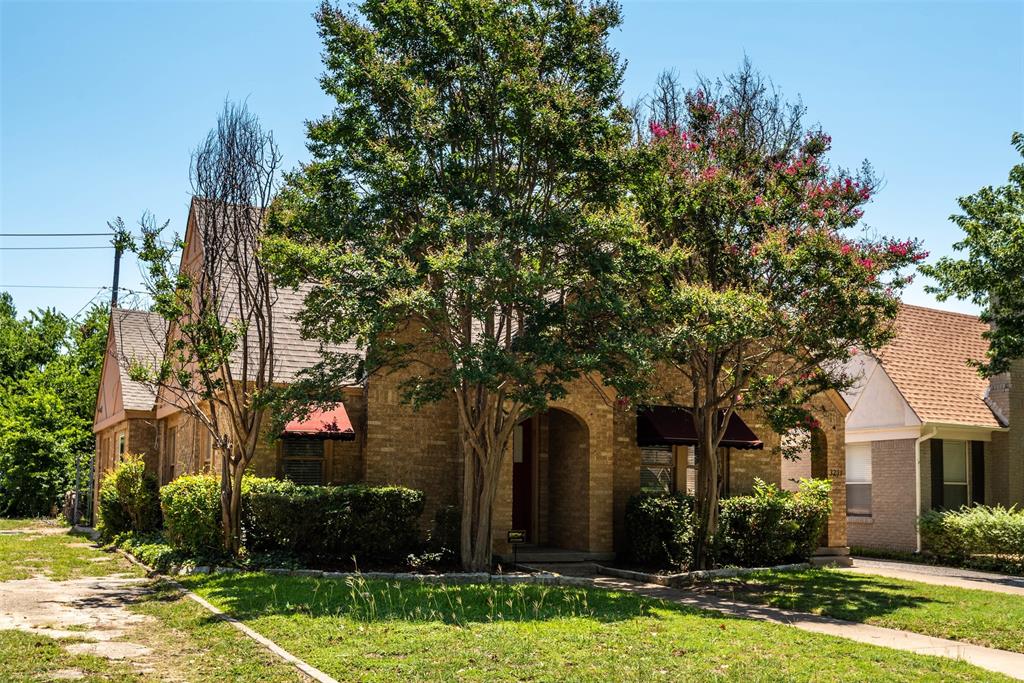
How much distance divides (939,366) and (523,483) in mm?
12695

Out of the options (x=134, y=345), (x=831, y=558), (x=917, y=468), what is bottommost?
(x=831, y=558)

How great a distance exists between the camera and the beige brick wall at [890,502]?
24203 mm

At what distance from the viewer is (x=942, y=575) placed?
20.0 meters

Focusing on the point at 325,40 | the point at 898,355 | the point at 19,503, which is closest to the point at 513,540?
the point at 325,40

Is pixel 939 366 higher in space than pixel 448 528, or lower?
higher

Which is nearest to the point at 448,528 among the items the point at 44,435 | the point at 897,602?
the point at 897,602

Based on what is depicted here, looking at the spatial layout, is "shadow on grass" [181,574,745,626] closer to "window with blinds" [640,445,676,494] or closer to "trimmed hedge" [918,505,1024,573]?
"window with blinds" [640,445,676,494]

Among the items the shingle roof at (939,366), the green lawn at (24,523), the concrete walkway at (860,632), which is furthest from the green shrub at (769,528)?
the green lawn at (24,523)

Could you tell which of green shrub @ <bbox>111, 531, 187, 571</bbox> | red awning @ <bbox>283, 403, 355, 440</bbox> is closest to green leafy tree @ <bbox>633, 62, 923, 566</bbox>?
red awning @ <bbox>283, 403, 355, 440</bbox>

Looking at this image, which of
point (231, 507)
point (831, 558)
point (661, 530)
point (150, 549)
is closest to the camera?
point (231, 507)

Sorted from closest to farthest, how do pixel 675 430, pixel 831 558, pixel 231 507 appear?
pixel 231 507 → pixel 675 430 → pixel 831 558

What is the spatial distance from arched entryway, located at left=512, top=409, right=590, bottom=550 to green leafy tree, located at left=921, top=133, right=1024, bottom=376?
855cm

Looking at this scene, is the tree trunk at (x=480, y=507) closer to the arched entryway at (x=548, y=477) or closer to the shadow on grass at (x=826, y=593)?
the shadow on grass at (x=826, y=593)

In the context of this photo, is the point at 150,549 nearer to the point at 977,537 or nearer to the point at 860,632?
the point at 860,632
